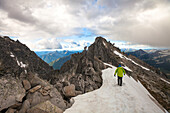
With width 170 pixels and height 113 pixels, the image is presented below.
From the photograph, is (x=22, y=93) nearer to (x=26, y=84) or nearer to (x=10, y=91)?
(x=10, y=91)

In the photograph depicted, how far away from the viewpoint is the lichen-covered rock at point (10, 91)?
7872 mm

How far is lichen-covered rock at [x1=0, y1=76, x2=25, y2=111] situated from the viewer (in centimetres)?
787

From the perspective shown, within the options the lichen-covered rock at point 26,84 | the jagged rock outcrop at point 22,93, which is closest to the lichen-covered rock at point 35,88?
the jagged rock outcrop at point 22,93

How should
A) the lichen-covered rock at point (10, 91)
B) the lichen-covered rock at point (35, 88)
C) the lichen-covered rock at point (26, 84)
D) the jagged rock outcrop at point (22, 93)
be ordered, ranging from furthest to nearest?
the lichen-covered rock at point (26, 84), the lichen-covered rock at point (35, 88), the jagged rock outcrop at point (22, 93), the lichen-covered rock at point (10, 91)

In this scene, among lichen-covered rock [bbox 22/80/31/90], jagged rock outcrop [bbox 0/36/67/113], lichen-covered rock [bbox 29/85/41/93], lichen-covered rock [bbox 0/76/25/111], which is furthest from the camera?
lichen-covered rock [bbox 22/80/31/90]

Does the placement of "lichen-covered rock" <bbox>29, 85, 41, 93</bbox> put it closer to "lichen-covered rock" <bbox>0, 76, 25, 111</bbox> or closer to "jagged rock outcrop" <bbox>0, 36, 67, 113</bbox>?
"jagged rock outcrop" <bbox>0, 36, 67, 113</bbox>

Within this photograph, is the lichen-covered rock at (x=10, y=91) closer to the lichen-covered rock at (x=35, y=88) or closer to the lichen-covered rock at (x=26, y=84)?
the lichen-covered rock at (x=26, y=84)

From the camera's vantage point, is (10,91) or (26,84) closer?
(10,91)

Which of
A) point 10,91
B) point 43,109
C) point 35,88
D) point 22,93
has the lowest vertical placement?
point 43,109

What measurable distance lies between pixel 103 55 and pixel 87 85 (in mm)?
38690

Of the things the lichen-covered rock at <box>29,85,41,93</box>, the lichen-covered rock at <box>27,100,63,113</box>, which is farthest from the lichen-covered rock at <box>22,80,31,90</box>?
the lichen-covered rock at <box>27,100,63,113</box>

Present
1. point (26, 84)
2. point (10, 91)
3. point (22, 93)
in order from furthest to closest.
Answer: point (26, 84)
point (22, 93)
point (10, 91)

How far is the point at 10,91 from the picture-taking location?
8578mm

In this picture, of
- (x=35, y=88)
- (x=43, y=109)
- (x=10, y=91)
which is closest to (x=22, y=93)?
(x=10, y=91)
